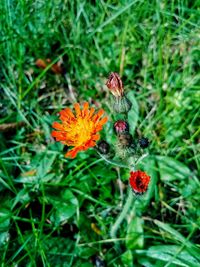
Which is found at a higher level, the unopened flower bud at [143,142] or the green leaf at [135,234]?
the unopened flower bud at [143,142]

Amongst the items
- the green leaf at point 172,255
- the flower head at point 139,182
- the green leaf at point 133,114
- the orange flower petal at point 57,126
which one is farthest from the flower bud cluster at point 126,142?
the green leaf at point 133,114

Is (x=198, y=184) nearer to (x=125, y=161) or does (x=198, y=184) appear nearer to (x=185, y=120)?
(x=185, y=120)

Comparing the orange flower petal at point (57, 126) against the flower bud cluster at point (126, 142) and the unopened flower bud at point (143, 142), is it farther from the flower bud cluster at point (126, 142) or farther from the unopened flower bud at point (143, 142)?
the unopened flower bud at point (143, 142)

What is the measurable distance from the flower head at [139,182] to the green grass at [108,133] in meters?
0.22

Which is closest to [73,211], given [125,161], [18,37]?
[125,161]

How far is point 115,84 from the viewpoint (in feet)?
5.50

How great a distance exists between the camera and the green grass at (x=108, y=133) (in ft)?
6.49

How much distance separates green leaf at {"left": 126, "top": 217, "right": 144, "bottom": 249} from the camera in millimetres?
1991

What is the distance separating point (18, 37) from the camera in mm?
2250

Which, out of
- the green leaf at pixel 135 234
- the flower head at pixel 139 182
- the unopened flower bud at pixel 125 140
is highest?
the unopened flower bud at pixel 125 140

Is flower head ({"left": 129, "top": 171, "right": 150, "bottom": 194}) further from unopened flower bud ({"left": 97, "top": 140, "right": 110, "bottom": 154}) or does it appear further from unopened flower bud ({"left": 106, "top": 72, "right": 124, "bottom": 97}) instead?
unopened flower bud ({"left": 106, "top": 72, "right": 124, "bottom": 97})

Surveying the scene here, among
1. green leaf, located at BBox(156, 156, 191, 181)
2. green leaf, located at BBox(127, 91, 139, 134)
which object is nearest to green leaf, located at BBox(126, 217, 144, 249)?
green leaf, located at BBox(156, 156, 191, 181)

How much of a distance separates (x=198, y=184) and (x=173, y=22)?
85cm

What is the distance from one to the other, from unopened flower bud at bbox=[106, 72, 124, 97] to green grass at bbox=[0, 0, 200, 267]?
0.42 meters
